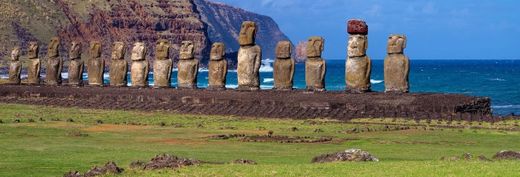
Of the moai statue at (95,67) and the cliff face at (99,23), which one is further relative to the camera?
the cliff face at (99,23)

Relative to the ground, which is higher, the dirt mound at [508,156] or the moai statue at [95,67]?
the moai statue at [95,67]

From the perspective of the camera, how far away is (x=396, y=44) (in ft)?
136

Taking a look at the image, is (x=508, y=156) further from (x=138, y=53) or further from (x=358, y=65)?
(x=138, y=53)

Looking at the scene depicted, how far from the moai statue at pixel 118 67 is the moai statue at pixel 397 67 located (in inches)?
582

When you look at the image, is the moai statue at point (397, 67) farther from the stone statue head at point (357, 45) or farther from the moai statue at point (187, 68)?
the moai statue at point (187, 68)

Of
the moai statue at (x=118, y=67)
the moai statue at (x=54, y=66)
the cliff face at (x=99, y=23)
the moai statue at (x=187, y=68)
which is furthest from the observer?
the cliff face at (x=99, y=23)

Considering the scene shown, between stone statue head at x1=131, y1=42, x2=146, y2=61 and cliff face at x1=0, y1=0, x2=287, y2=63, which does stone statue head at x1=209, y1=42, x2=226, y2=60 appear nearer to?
stone statue head at x1=131, y1=42, x2=146, y2=61

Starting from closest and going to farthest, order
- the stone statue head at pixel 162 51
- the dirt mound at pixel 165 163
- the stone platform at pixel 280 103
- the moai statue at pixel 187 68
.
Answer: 1. the dirt mound at pixel 165 163
2. the stone platform at pixel 280 103
3. the moai statue at pixel 187 68
4. the stone statue head at pixel 162 51

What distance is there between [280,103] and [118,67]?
470 inches

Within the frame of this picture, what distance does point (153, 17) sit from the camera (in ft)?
615

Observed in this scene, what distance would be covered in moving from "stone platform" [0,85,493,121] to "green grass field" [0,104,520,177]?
6.42 ft

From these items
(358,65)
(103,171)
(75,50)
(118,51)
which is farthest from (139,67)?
(103,171)

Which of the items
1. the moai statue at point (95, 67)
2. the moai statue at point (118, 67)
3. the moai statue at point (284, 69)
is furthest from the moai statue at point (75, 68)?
the moai statue at point (284, 69)

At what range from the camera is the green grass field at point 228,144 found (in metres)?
18.9
